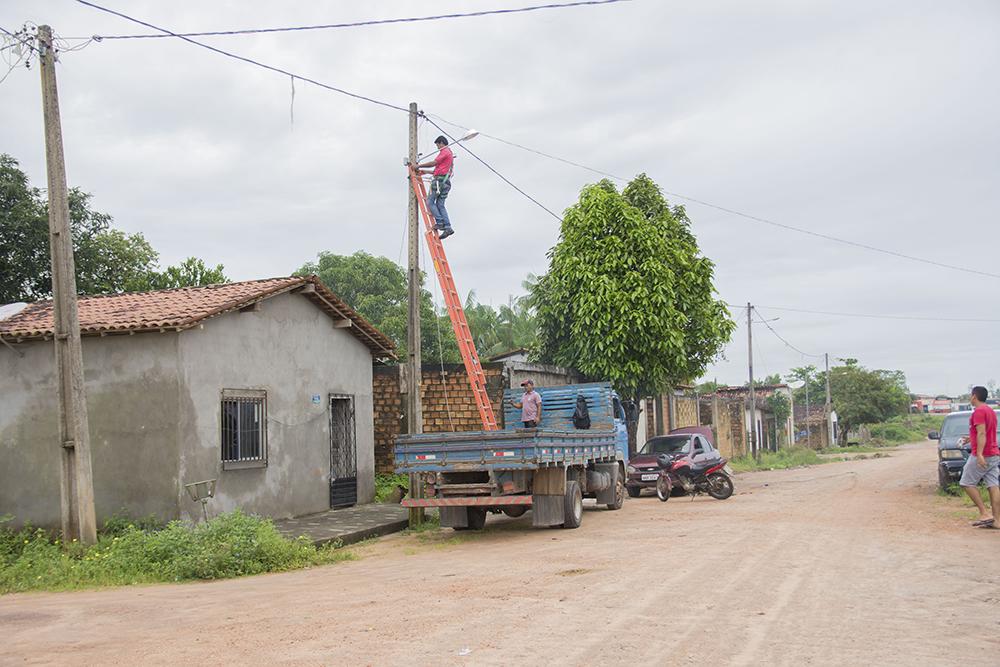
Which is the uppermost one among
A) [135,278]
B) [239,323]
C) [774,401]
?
[135,278]

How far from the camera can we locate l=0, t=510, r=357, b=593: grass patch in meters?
10.9

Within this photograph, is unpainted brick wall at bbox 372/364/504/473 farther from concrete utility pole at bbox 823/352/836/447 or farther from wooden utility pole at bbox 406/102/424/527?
concrete utility pole at bbox 823/352/836/447

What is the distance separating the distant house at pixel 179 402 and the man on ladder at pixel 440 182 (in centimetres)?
294

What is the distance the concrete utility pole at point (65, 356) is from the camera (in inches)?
472

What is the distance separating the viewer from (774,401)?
5688 cm

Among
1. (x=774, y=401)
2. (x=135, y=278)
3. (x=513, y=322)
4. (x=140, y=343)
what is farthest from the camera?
(x=774, y=401)

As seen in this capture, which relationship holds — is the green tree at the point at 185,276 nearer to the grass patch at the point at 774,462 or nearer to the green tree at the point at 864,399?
the grass patch at the point at 774,462

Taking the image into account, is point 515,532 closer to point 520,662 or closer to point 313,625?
point 313,625

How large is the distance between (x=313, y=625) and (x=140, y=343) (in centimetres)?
773

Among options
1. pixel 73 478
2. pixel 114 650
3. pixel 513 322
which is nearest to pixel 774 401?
pixel 513 322

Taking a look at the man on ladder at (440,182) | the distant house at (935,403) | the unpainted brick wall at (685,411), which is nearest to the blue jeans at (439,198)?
the man on ladder at (440,182)

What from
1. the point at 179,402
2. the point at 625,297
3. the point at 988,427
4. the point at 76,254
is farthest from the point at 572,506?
the point at 76,254

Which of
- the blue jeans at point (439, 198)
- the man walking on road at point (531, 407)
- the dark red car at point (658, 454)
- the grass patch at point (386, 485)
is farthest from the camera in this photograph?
the dark red car at point (658, 454)

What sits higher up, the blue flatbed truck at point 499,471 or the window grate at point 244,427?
the window grate at point 244,427
